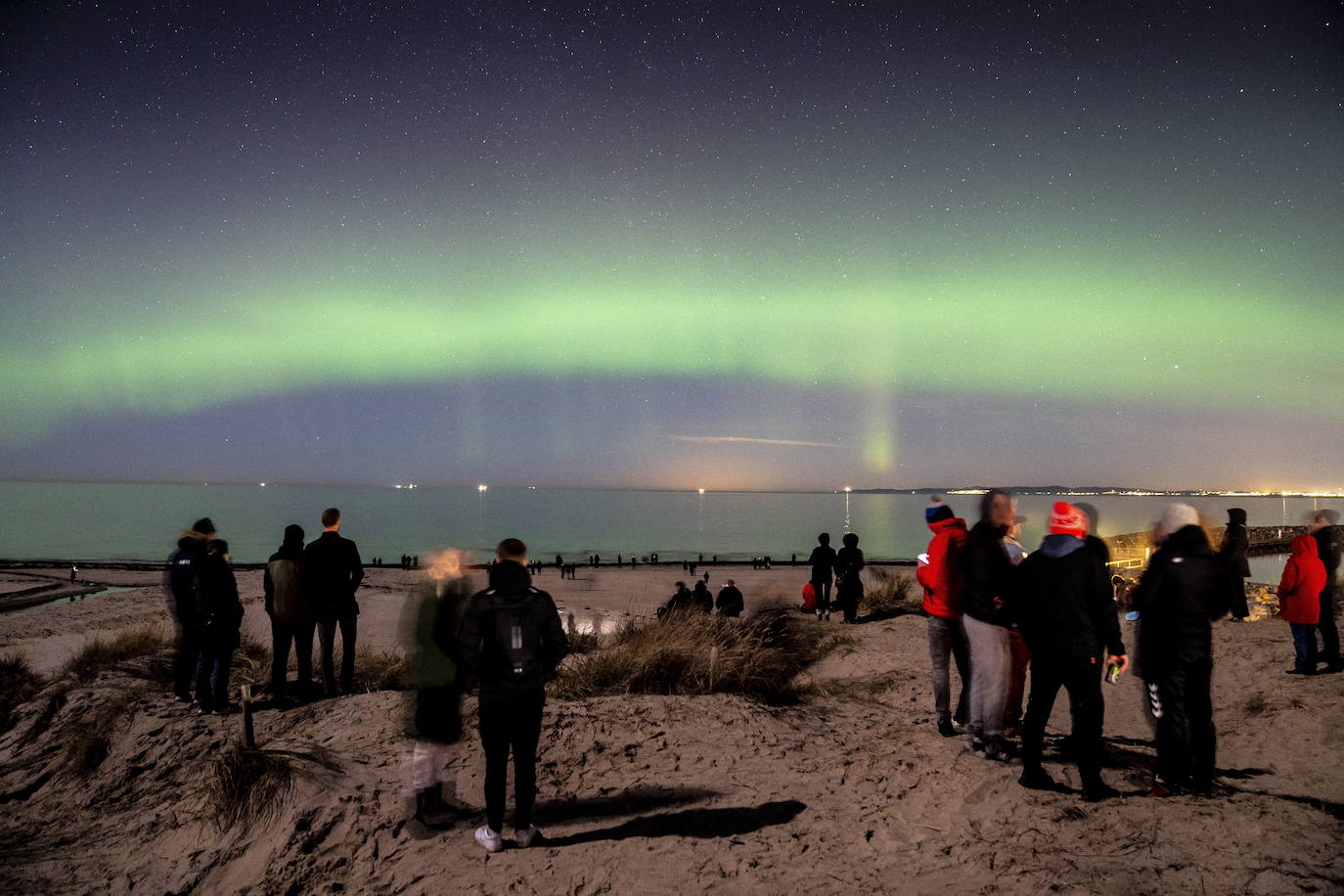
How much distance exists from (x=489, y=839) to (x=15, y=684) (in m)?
10.9

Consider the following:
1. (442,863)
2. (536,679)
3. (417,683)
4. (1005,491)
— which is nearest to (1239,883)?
(1005,491)

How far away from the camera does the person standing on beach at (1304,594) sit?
27.4 feet

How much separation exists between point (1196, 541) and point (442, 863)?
222 inches

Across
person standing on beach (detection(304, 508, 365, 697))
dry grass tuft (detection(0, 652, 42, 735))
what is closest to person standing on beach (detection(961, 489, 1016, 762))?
person standing on beach (detection(304, 508, 365, 697))

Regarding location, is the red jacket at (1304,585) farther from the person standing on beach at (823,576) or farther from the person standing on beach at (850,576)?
the person standing on beach at (823,576)

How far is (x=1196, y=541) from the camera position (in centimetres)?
522

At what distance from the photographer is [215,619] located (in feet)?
26.5

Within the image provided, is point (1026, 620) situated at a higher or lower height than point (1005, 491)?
lower

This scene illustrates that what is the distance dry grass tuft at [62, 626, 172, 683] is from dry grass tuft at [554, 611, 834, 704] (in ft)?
20.5

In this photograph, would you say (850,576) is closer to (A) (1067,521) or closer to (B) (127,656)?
(A) (1067,521)

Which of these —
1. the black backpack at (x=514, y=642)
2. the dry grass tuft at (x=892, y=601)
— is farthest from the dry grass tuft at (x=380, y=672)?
the dry grass tuft at (x=892, y=601)

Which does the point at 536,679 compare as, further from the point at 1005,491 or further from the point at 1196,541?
the point at 1196,541

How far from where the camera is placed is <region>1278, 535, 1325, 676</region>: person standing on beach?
27.4 feet

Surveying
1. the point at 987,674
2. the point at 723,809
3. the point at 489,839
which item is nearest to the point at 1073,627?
the point at 987,674
